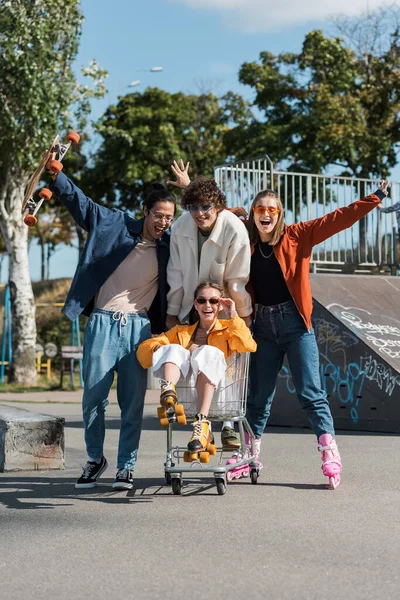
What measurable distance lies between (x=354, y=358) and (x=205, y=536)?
243 inches

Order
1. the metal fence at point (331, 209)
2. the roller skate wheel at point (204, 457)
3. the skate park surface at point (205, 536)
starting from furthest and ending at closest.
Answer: the metal fence at point (331, 209), the roller skate wheel at point (204, 457), the skate park surface at point (205, 536)

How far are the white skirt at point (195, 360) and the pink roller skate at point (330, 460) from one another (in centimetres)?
93

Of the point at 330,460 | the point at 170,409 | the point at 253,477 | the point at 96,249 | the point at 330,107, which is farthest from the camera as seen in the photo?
the point at 330,107

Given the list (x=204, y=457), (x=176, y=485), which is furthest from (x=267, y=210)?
(x=176, y=485)

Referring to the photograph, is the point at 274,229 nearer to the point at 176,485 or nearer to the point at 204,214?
the point at 204,214

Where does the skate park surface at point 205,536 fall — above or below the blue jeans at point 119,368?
below

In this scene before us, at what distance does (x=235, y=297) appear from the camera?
675 cm

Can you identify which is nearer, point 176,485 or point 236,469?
point 176,485

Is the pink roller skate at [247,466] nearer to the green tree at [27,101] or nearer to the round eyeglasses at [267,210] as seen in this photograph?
the round eyeglasses at [267,210]

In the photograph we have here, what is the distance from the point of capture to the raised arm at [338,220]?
6848mm

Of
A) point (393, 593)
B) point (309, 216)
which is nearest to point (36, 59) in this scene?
point (309, 216)

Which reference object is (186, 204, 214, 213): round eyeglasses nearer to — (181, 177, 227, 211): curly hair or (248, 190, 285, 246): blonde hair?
(181, 177, 227, 211): curly hair

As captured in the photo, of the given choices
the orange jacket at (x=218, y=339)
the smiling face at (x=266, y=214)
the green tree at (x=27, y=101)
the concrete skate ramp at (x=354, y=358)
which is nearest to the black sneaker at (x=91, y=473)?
the orange jacket at (x=218, y=339)

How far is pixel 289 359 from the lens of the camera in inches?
276
